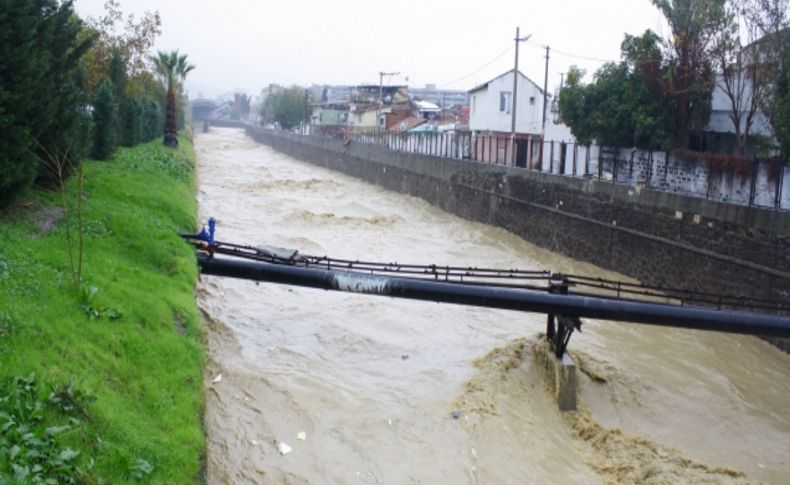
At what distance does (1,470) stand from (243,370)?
20.7 feet

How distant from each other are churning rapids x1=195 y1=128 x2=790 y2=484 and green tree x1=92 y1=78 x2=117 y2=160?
881 cm

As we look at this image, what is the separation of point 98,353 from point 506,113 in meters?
41.6

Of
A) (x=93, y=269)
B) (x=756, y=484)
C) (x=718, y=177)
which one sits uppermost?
(x=718, y=177)

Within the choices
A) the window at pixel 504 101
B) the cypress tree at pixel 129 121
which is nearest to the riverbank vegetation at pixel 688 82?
the cypress tree at pixel 129 121

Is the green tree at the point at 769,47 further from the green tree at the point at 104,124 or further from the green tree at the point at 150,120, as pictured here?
the green tree at the point at 150,120

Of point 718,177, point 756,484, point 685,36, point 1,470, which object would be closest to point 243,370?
point 1,470

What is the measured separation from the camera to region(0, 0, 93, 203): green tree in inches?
452

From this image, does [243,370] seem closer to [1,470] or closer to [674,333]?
[1,470]

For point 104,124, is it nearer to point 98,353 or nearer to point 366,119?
point 98,353

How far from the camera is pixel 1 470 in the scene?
498cm

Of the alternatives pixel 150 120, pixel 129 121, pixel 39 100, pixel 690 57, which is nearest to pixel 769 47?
pixel 690 57

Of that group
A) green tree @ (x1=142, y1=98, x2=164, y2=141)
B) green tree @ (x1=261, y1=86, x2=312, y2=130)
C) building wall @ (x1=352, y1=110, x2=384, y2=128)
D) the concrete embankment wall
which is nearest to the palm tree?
green tree @ (x1=142, y1=98, x2=164, y2=141)

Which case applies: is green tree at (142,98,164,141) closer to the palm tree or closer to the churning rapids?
the palm tree

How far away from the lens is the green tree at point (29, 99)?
11.5 m
